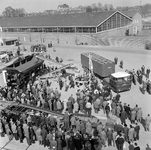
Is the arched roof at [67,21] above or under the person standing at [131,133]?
above

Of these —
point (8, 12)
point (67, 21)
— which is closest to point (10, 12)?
point (8, 12)

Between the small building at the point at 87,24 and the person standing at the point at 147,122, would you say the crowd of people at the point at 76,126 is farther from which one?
the small building at the point at 87,24

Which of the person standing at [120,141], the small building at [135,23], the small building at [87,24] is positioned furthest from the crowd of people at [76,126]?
the small building at [135,23]

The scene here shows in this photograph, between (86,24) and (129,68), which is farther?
(86,24)

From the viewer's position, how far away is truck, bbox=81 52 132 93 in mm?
17250

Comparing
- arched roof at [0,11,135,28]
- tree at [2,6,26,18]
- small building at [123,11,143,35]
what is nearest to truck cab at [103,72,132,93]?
arched roof at [0,11,135,28]

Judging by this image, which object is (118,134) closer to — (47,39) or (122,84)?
(122,84)

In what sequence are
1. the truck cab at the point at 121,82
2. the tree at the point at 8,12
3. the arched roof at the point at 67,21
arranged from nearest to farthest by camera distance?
the truck cab at the point at 121,82, the arched roof at the point at 67,21, the tree at the point at 8,12

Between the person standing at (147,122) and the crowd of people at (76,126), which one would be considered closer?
the crowd of people at (76,126)

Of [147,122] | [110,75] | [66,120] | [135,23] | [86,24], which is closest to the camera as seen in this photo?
[147,122]

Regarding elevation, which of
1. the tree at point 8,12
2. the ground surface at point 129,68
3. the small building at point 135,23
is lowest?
the ground surface at point 129,68

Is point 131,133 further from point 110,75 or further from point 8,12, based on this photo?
point 8,12

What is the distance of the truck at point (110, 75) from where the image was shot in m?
17.2

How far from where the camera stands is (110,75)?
1817 centimetres
